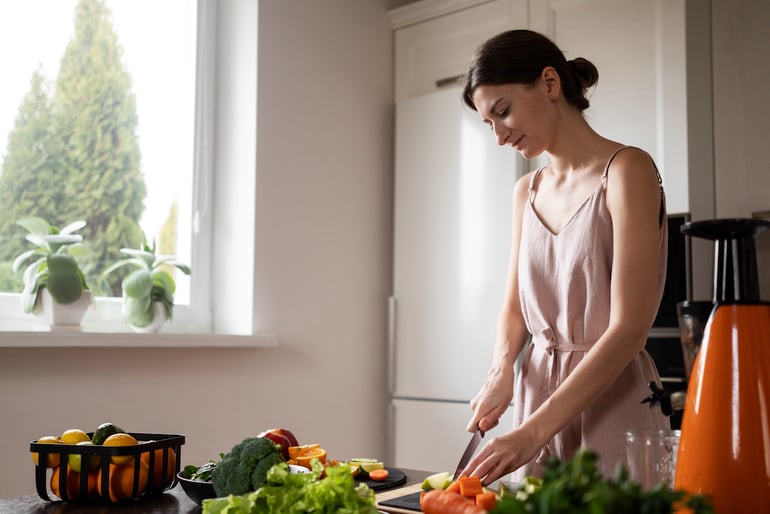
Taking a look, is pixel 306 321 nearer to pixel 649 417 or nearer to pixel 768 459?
pixel 649 417

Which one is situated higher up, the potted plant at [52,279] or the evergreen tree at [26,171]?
the evergreen tree at [26,171]

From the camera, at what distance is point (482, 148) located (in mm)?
2850

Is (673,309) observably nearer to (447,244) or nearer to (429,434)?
(447,244)

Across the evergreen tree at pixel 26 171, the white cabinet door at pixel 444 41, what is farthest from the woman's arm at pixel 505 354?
the evergreen tree at pixel 26 171

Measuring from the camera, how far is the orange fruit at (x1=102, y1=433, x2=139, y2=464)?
1.21 metres

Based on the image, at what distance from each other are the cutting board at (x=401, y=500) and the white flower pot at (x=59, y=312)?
1.32 meters

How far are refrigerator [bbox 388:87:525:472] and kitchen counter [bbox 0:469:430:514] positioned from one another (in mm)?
1598

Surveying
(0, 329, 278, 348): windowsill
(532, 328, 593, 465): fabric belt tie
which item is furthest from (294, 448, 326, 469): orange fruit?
(0, 329, 278, 348): windowsill

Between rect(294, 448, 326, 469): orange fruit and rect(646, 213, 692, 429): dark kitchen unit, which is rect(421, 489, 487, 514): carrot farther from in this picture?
rect(646, 213, 692, 429): dark kitchen unit

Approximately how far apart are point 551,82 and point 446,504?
0.91 m

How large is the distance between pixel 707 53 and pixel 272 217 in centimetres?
149

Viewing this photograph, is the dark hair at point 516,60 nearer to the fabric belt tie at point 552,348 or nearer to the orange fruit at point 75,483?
the fabric belt tie at point 552,348

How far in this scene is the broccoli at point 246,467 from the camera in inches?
41.5

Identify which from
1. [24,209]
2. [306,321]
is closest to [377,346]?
[306,321]
